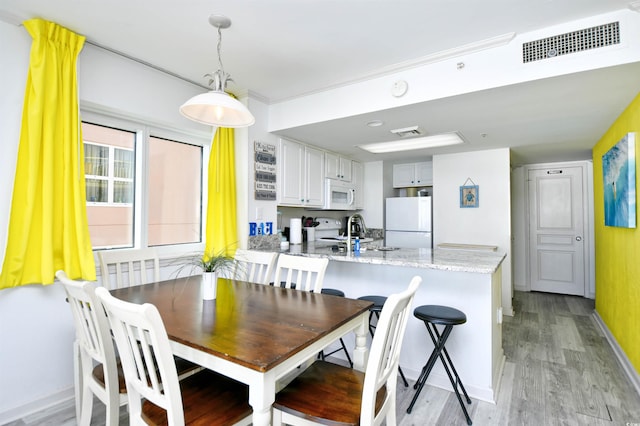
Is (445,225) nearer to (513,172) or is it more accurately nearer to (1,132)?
(513,172)

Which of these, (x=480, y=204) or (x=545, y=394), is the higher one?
(x=480, y=204)

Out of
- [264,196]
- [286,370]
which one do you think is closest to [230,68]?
[264,196]

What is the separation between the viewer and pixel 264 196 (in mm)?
3332

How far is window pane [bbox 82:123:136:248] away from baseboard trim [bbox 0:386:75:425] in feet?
3.40

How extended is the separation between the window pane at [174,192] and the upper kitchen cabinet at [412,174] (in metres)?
3.38

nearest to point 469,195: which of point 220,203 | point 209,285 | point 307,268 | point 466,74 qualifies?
point 466,74

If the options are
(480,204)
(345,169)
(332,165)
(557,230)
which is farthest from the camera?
(557,230)

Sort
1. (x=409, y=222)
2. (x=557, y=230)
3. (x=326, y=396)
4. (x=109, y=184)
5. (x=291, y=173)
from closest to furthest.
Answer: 1. (x=326, y=396)
2. (x=109, y=184)
3. (x=291, y=173)
4. (x=409, y=222)
5. (x=557, y=230)

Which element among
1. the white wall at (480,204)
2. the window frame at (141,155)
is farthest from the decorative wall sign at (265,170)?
the white wall at (480,204)

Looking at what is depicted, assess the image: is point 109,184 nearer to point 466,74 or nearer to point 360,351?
point 360,351

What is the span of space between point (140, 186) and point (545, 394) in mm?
3577

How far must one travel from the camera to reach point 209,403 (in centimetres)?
129

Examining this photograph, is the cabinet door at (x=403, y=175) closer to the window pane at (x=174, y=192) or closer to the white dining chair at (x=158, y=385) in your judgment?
the window pane at (x=174, y=192)

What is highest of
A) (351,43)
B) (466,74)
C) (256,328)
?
(351,43)
